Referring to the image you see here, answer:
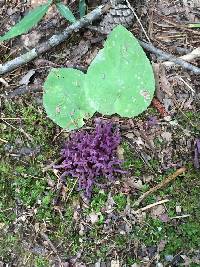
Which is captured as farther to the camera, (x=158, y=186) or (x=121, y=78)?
(x=121, y=78)

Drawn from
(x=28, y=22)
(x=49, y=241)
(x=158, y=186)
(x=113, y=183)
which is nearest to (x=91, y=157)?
(x=113, y=183)

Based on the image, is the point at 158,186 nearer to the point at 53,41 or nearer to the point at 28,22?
the point at 53,41

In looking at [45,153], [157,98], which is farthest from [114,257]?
[157,98]

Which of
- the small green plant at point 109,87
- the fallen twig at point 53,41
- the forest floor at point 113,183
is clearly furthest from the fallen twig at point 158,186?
the fallen twig at point 53,41

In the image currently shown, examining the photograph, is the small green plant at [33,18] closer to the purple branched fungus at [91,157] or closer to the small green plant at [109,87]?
the small green plant at [109,87]

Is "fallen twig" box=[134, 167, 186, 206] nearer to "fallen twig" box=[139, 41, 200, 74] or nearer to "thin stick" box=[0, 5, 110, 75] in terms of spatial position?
"fallen twig" box=[139, 41, 200, 74]

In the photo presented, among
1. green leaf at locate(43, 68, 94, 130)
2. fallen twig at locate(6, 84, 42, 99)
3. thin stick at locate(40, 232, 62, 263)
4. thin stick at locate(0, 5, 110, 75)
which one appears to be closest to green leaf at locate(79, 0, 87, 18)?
thin stick at locate(0, 5, 110, 75)
